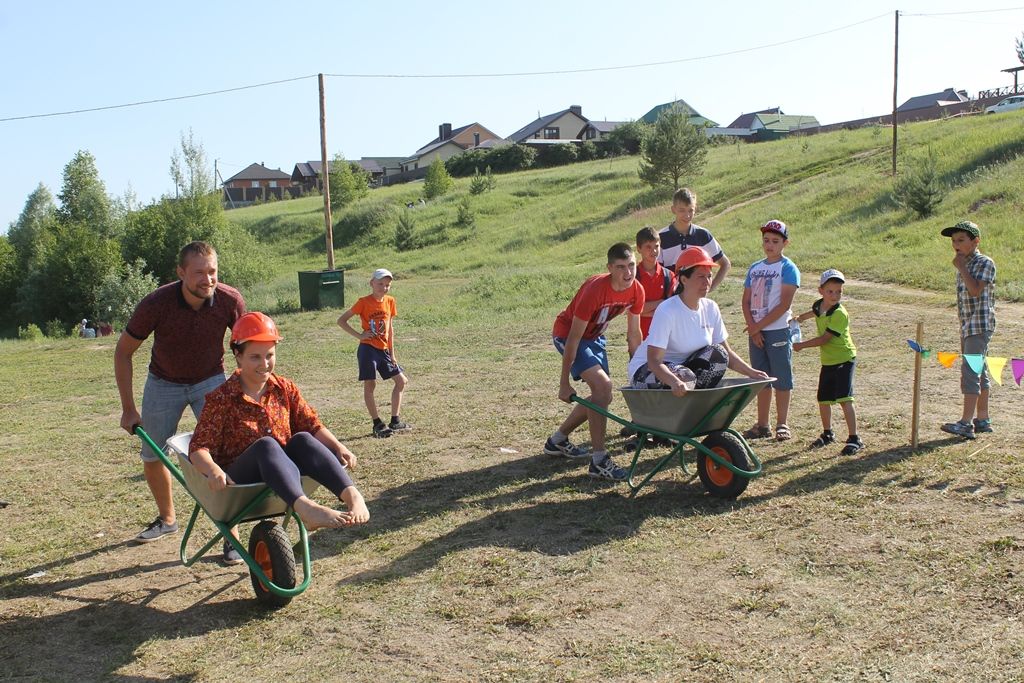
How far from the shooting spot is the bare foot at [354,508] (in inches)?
141

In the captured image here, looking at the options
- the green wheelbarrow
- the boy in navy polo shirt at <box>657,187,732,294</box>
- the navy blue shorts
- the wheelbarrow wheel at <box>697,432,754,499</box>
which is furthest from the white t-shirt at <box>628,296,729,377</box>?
the navy blue shorts

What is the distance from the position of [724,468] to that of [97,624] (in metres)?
3.41

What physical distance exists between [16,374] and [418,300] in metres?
9.77

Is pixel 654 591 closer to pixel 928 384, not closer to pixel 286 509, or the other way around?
pixel 286 509

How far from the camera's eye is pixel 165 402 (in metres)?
4.77

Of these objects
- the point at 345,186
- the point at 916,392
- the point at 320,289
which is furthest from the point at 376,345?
the point at 345,186

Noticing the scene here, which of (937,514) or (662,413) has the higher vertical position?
(662,413)

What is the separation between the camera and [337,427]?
26.6 ft

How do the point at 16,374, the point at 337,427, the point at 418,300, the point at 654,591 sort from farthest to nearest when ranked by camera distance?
1. the point at 418,300
2. the point at 16,374
3. the point at 337,427
4. the point at 654,591

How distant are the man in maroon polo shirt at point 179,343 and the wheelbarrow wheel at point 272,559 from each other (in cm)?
92

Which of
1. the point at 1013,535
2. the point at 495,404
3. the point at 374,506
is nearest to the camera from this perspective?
the point at 1013,535

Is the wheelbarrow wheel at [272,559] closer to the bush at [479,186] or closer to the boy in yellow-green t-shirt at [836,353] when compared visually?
the boy in yellow-green t-shirt at [836,353]

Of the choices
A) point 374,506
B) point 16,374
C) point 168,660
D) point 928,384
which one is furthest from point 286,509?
point 16,374

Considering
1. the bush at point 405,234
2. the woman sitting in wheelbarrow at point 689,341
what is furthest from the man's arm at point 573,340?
the bush at point 405,234
